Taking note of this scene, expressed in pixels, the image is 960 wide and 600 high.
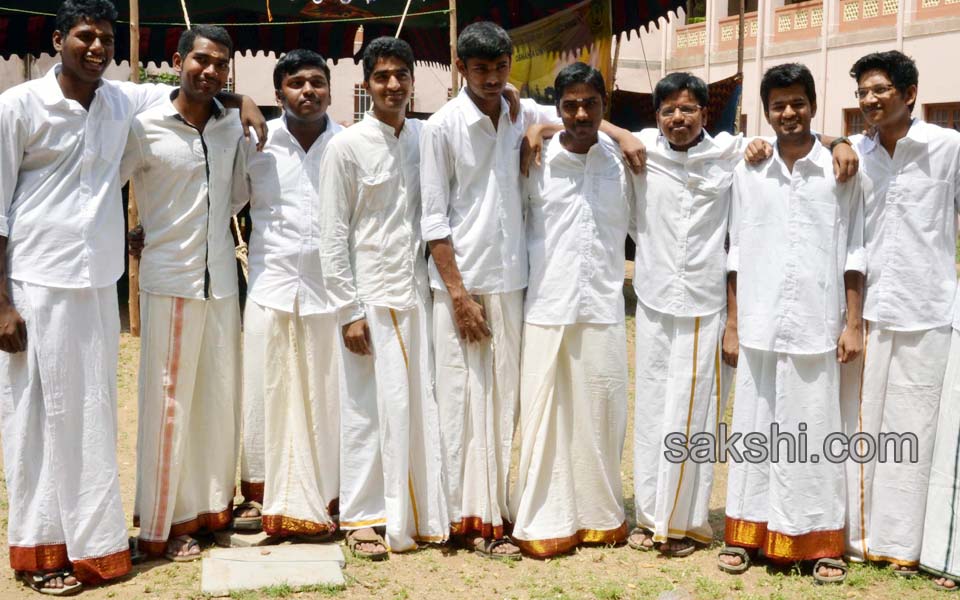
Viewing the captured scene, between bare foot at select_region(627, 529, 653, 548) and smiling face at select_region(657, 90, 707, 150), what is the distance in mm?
1590

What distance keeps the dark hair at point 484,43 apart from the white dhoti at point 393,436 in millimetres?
998

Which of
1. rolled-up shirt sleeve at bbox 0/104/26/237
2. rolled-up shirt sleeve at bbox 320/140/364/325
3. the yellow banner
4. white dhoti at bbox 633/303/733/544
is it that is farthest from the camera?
the yellow banner

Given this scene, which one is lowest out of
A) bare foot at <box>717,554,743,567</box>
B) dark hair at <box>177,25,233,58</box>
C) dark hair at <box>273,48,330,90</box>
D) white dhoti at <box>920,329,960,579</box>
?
bare foot at <box>717,554,743,567</box>

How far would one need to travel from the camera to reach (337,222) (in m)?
3.95

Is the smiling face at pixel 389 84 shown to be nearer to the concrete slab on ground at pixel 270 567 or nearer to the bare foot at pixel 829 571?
the concrete slab on ground at pixel 270 567

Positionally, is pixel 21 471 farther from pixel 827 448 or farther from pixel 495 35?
pixel 827 448

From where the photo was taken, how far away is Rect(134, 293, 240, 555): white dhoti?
3.95 meters

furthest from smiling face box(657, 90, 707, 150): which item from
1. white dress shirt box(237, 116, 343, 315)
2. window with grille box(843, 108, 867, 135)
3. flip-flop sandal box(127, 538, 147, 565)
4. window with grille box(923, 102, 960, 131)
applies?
window with grille box(843, 108, 867, 135)

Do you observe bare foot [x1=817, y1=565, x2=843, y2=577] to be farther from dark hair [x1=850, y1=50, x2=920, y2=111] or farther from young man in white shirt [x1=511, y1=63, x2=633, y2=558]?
dark hair [x1=850, y1=50, x2=920, y2=111]

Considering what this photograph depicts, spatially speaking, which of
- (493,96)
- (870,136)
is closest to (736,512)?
(870,136)

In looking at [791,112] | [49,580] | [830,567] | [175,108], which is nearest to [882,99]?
[791,112]

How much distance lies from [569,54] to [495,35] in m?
5.52

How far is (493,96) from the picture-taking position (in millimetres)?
3926

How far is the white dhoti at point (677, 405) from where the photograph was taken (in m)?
4.05
